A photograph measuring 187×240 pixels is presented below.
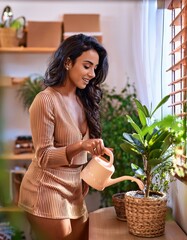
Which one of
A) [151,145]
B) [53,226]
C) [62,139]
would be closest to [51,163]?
[62,139]

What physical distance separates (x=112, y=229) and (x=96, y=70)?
0.55m

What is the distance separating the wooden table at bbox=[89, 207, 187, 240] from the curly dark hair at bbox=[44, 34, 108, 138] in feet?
1.03

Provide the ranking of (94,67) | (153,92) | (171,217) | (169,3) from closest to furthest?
(94,67), (171,217), (169,3), (153,92)

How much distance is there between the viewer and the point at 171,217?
146 cm

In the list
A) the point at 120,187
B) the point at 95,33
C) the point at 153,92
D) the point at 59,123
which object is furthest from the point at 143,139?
the point at 95,33

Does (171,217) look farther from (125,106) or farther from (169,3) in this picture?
(125,106)

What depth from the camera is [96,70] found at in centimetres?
138

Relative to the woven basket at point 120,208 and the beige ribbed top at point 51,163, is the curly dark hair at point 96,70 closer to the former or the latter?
the beige ribbed top at point 51,163

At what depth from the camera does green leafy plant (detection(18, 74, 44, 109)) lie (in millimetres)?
2531

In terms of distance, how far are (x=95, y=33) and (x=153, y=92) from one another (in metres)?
0.82

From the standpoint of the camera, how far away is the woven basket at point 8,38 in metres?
2.56

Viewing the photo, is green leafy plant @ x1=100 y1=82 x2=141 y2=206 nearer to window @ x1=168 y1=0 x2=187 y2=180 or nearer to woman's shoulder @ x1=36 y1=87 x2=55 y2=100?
window @ x1=168 y1=0 x2=187 y2=180

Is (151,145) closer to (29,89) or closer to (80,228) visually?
(80,228)

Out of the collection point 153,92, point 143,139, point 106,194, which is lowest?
point 106,194
